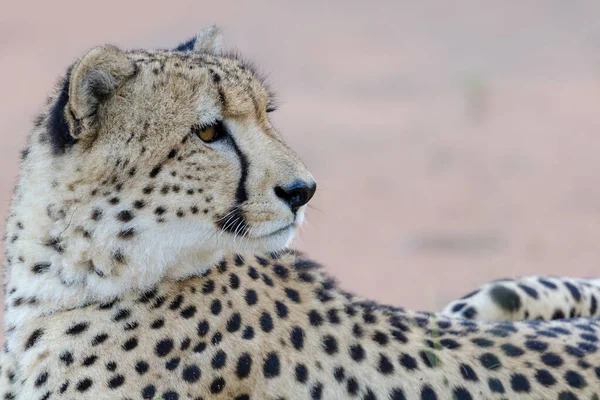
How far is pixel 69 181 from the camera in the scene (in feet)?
9.46

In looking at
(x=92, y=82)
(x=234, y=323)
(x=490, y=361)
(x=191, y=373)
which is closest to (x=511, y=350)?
(x=490, y=361)

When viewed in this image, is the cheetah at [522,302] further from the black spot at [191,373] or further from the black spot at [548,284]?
the black spot at [191,373]

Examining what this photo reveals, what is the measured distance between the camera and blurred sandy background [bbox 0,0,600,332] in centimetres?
809

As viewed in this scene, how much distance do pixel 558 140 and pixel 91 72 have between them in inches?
326

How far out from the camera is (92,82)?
2885 mm

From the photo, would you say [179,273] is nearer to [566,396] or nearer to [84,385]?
[84,385]

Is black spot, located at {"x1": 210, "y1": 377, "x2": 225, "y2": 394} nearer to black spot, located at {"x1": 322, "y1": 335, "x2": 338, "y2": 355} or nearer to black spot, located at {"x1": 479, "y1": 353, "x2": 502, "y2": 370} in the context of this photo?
black spot, located at {"x1": 322, "y1": 335, "x2": 338, "y2": 355}

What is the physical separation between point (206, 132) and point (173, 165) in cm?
13

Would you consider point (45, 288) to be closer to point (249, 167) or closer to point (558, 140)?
point (249, 167)

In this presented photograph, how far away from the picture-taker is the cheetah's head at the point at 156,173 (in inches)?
112

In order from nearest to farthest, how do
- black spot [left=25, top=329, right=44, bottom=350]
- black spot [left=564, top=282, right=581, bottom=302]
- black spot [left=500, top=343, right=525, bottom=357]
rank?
black spot [left=25, top=329, right=44, bottom=350], black spot [left=500, top=343, right=525, bottom=357], black spot [left=564, top=282, right=581, bottom=302]

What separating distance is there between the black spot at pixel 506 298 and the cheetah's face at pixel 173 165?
3.87 feet

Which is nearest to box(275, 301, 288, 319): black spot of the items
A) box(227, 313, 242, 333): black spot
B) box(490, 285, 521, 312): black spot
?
box(227, 313, 242, 333): black spot

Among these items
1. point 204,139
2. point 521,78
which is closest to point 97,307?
point 204,139
